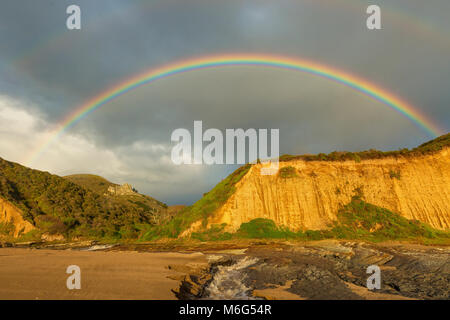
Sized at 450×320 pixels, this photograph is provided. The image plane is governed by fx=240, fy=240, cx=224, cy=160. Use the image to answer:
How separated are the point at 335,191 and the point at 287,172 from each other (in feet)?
26.5

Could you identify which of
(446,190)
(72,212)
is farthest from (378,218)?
(72,212)

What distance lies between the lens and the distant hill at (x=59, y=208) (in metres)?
59.2

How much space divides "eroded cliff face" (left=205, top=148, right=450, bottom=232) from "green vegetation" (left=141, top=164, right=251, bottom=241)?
141 cm

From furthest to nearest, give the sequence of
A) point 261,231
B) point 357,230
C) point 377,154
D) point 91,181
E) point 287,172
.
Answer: point 91,181, point 287,172, point 377,154, point 261,231, point 357,230

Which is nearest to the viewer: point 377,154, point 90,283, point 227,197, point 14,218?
point 90,283

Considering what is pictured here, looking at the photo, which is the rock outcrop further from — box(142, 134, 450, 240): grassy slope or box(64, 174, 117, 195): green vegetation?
box(142, 134, 450, 240): grassy slope

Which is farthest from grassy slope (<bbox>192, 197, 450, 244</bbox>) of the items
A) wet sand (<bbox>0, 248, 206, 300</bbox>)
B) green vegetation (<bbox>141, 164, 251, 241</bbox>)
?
wet sand (<bbox>0, 248, 206, 300</bbox>)

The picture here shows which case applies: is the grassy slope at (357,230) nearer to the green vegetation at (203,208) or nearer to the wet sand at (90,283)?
the green vegetation at (203,208)

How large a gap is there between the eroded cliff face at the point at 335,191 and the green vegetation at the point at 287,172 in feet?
1.23

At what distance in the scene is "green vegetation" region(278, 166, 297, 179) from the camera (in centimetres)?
4069

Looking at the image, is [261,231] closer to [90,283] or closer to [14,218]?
[90,283]

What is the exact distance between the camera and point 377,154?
4056 cm

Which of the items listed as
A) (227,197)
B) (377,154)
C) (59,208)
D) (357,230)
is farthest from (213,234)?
(59,208)
